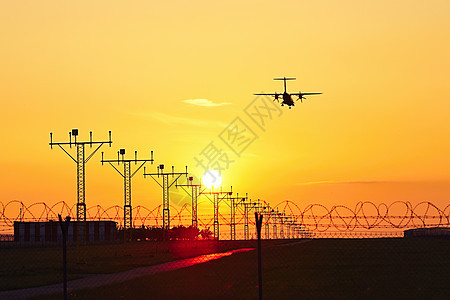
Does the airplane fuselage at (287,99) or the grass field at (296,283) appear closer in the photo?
the grass field at (296,283)

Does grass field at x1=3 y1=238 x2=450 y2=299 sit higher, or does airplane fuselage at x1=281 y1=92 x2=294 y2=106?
airplane fuselage at x1=281 y1=92 x2=294 y2=106

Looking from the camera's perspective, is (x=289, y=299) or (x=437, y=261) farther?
(x=437, y=261)

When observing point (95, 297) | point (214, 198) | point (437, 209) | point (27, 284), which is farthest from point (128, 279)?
point (214, 198)

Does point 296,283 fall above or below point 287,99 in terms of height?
below

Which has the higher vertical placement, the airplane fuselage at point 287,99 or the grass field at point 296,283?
the airplane fuselage at point 287,99

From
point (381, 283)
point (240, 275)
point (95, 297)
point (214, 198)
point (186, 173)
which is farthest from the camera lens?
Result: point (214, 198)

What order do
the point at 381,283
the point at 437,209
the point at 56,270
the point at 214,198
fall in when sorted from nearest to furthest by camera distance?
the point at 381,283 < the point at 56,270 < the point at 437,209 < the point at 214,198

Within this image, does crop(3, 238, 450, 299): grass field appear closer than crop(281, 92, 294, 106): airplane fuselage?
Yes

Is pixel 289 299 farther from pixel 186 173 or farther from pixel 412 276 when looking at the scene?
pixel 186 173

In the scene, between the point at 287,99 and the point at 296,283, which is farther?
the point at 287,99

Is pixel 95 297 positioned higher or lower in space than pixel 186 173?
lower
